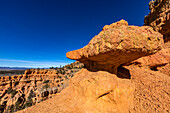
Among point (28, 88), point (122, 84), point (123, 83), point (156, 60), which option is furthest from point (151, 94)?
point (28, 88)

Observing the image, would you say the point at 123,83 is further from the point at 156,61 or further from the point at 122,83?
the point at 156,61

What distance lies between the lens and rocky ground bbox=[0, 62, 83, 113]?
1955 cm

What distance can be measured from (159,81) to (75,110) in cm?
666

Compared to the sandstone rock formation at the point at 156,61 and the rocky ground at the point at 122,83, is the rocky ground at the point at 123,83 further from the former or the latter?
the sandstone rock formation at the point at 156,61

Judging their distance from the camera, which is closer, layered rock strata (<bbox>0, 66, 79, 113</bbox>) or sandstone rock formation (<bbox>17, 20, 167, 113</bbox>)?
sandstone rock formation (<bbox>17, 20, 167, 113</bbox>)

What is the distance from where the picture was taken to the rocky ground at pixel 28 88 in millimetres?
19547

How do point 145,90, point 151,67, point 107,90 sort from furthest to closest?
point 151,67, point 145,90, point 107,90

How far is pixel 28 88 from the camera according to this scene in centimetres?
2597

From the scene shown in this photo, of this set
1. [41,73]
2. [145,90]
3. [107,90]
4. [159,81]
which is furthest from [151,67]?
[41,73]

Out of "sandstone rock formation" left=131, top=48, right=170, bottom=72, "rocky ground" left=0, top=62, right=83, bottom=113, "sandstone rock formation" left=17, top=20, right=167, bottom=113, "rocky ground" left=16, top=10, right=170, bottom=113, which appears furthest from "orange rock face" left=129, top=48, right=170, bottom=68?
"rocky ground" left=0, top=62, right=83, bottom=113

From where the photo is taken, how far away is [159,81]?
504 centimetres

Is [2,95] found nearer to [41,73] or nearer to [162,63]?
[41,73]

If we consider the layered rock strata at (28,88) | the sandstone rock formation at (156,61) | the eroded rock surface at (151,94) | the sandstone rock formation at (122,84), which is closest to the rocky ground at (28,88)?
the layered rock strata at (28,88)

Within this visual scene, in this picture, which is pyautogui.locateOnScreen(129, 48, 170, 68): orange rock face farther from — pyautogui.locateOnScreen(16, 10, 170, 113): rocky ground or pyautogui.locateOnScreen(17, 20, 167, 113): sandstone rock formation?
pyautogui.locateOnScreen(17, 20, 167, 113): sandstone rock formation
